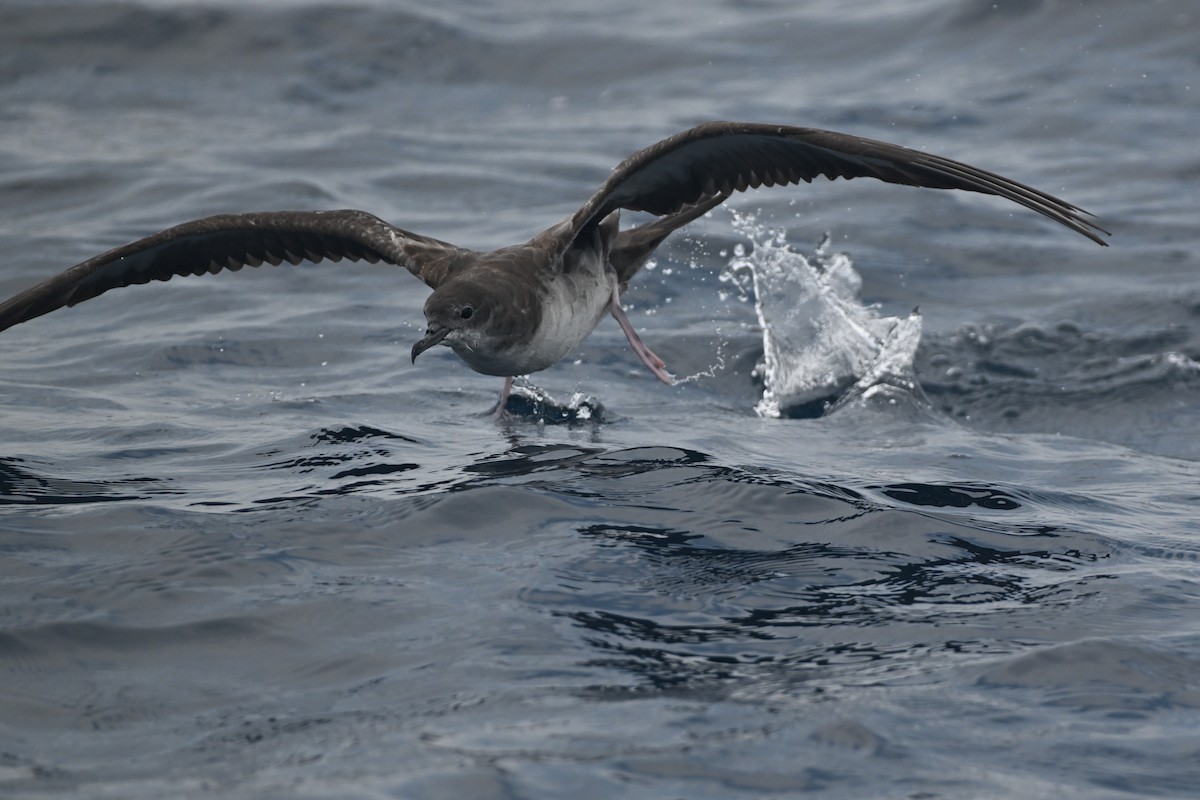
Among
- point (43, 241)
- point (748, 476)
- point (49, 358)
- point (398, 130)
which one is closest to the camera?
point (748, 476)

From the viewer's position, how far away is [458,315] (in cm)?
737

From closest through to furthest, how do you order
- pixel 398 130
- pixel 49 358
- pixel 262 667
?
pixel 262 667, pixel 49 358, pixel 398 130

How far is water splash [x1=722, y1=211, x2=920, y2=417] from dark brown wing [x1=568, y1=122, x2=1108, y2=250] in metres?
1.97

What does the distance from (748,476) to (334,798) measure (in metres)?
3.45

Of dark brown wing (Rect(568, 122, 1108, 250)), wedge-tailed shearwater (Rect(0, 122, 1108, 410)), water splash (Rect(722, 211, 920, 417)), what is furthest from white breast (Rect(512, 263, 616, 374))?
water splash (Rect(722, 211, 920, 417))

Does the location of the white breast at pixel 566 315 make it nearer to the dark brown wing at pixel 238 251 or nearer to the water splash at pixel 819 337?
the dark brown wing at pixel 238 251

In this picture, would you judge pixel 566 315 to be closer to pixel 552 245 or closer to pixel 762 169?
pixel 552 245

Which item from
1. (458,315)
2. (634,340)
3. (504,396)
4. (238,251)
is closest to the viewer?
(458,315)

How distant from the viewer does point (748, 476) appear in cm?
729

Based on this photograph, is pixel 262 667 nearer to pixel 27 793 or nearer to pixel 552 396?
pixel 27 793

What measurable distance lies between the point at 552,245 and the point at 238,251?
207 centimetres

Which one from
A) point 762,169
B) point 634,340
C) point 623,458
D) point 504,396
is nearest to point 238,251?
point 504,396

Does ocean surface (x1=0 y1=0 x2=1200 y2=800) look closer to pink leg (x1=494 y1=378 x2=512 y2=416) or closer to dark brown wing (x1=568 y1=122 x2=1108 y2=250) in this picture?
pink leg (x1=494 y1=378 x2=512 y2=416)

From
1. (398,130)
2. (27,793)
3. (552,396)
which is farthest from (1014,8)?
(27,793)
